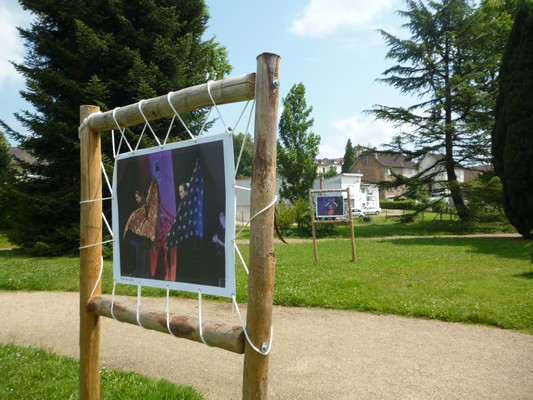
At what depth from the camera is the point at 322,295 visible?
733cm

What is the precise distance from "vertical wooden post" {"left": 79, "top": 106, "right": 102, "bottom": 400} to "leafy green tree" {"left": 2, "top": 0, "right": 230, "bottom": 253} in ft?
34.6

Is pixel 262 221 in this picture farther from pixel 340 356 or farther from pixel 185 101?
pixel 340 356

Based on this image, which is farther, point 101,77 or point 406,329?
point 101,77

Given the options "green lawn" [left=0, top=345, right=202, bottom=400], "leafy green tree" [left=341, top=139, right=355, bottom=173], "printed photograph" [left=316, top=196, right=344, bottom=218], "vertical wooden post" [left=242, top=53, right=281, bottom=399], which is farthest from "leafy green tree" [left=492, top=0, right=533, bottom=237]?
"leafy green tree" [left=341, top=139, right=355, bottom=173]

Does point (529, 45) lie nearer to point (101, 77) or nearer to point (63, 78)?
point (101, 77)

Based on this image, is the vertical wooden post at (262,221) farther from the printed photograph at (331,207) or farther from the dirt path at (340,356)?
the printed photograph at (331,207)

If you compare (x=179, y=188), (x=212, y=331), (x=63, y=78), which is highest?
(x=63, y=78)

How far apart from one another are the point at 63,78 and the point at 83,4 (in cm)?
251

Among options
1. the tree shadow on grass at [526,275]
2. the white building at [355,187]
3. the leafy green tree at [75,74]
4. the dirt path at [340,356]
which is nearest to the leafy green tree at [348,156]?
the white building at [355,187]

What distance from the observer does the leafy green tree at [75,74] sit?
1400cm

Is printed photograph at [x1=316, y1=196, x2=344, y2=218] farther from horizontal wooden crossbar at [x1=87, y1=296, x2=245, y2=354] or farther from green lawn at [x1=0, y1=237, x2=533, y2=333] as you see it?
horizontal wooden crossbar at [x1=87, y1=296, x2=245, y2=354]

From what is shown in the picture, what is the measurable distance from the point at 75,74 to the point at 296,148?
16561 millimetres

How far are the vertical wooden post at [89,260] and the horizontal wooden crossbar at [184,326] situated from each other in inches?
8.3

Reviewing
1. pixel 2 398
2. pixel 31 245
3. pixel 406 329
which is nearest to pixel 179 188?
pixel 2 398
